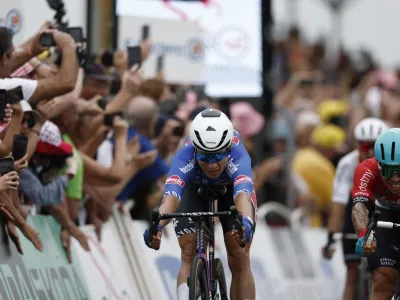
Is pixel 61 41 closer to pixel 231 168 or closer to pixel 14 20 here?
pixel 14 20

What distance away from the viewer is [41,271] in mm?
10805

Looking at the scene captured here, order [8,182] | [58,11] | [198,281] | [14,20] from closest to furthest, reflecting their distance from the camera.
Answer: [8,182], [198,281], [58,11], [14,20]

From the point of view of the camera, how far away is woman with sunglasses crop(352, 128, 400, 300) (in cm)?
1019

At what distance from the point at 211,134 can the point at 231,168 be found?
479mm

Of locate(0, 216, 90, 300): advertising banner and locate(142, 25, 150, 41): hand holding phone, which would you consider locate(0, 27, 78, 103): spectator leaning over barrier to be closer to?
locate(0, 216, 90, 300): advertising banner

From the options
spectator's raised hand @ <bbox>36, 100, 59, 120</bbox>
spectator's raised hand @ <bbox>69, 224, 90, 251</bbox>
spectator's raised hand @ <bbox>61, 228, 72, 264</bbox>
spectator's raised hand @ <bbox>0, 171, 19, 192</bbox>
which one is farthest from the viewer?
spectator's raised hand @ <bbox>69, 224, 90, 251</bbox>

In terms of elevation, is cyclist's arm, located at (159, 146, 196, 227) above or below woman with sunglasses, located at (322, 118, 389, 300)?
above

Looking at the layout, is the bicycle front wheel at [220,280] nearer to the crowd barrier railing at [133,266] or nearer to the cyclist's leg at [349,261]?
the crowd barrier railing at [133,266]

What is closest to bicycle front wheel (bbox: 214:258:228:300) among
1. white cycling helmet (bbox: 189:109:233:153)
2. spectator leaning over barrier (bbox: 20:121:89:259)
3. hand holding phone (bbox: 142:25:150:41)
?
white cycling helmet (bbox: 189:109:233:153)

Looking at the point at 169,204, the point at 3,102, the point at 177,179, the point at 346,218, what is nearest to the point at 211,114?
the point at 177,179

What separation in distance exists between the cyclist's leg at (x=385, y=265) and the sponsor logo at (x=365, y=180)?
0.49 metres

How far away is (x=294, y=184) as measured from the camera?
17.8 metres

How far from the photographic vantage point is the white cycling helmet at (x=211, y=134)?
388 inches

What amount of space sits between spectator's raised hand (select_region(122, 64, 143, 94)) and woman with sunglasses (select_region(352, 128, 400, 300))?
2736mm
